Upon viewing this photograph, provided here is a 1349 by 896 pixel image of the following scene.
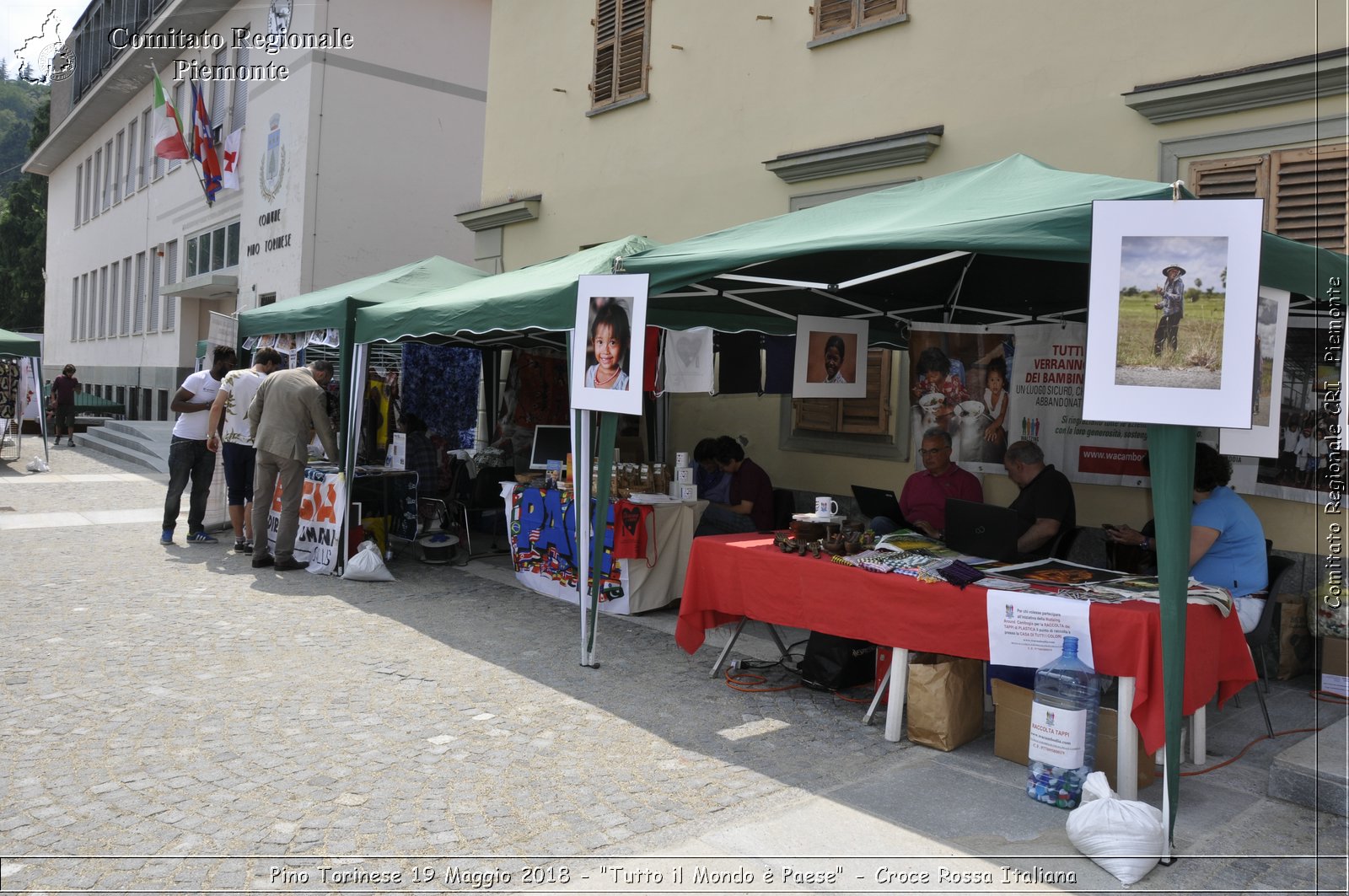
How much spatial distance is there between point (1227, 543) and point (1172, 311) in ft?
6.64

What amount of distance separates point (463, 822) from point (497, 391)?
29.1 feet

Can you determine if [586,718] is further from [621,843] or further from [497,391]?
[497,391]

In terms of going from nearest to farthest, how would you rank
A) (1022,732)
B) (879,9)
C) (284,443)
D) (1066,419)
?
(1022,732)
(1066,419)
(284,443)
(879,9)

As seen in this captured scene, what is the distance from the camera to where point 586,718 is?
16.2 feet

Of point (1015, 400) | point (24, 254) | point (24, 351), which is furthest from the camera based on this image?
point (24, 254)

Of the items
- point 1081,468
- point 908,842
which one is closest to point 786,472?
point 1081,468

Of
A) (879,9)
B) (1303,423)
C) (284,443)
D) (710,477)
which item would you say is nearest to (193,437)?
(284,443)

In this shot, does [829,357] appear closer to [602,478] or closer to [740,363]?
[740,363]

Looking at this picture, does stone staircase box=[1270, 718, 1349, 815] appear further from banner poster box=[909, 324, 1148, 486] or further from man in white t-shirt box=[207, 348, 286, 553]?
man in white t-shirt box=[207, 348, 286, 553]

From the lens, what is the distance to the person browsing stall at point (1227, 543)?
16.1 ft

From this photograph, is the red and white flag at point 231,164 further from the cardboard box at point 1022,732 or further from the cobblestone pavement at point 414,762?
the cardboard box at point 1022,732

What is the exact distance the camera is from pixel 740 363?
876 cm

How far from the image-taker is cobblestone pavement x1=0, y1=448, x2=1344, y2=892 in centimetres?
339

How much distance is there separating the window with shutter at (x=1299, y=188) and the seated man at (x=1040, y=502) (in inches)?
80.0
